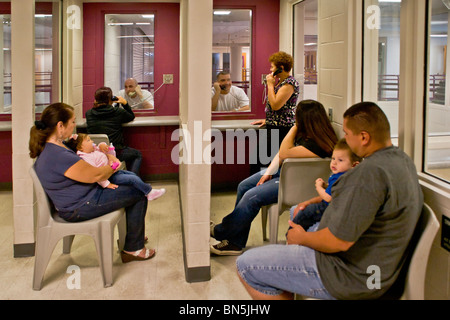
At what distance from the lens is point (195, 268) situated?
10.5ft

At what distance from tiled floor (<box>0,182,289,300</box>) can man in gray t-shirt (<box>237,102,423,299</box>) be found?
1.04 meters

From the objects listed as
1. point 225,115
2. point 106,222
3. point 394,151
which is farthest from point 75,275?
point 225,115

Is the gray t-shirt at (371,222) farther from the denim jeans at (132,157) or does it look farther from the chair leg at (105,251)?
the denim jeans at (132,157)

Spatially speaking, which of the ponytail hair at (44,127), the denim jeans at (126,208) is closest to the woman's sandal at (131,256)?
the denim jeans at (126,208)

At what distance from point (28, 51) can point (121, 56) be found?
9.73ft

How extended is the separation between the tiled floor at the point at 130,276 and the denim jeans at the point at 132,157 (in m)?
1.40

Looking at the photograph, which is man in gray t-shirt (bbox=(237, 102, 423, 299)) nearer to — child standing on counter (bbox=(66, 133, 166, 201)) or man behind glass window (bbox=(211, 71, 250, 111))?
child standing on counter (bbox=(66, 133, 166, 201))

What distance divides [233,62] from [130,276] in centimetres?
456

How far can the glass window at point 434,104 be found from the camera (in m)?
2.69

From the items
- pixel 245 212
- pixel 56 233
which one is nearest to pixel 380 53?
pixel 245 212

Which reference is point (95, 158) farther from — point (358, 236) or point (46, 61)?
point (46, 61)

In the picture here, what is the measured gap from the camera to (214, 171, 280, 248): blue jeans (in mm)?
3510

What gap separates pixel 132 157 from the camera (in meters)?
5.52

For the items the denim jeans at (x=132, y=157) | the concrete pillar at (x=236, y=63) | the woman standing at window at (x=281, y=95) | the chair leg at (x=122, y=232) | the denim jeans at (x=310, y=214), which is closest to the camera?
the denim jeans at (x=310, y=214)
